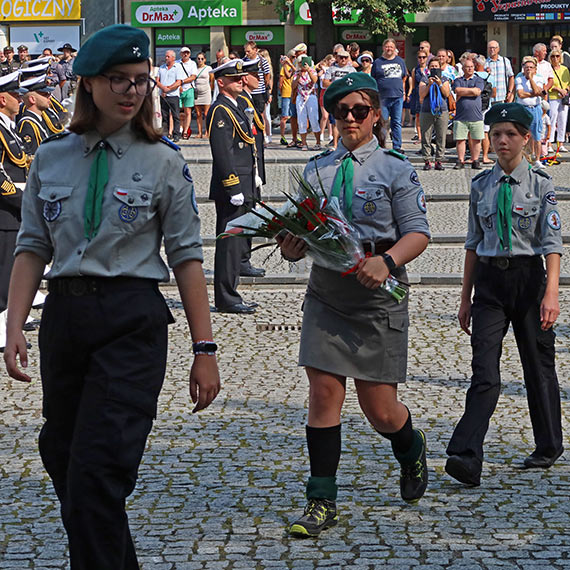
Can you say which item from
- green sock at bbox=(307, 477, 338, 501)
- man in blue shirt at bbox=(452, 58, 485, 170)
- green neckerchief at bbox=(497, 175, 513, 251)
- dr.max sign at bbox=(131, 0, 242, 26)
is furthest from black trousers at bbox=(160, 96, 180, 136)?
green sock at bbox=(307, 477, 338, 501)

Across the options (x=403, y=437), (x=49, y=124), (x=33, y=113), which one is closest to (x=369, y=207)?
(x=403, y=437)

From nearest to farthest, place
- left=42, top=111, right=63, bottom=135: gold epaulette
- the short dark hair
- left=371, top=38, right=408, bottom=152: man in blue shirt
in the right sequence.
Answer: the short dark hair < left=42, top=111, right=63, bottom=135: gold epaulette < left=371, top=38, right=408, bottom=152: man in blue shirt

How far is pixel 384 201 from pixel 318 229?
1.05 ft

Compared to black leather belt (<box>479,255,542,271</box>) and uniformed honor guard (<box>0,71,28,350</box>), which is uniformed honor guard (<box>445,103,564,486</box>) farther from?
uniformed honor guard (<box>0,71,28,350</box>)

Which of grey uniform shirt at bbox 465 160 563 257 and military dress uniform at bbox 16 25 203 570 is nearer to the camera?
military dress uniform at bbox 16 25 203 570

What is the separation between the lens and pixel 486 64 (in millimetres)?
21438

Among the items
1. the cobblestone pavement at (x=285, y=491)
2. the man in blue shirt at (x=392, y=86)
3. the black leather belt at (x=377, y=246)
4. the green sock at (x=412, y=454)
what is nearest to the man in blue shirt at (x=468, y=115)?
the man in blue shirt at (x=392, y=86)

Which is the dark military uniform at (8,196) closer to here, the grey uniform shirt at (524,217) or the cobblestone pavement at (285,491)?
the cobblestone pavement at (285,491)

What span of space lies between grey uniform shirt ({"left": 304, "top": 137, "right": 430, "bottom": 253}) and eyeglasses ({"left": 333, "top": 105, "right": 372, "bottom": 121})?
6.5 inches

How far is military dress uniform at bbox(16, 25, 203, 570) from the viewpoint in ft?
12.4

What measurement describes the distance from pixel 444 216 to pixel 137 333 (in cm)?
1222

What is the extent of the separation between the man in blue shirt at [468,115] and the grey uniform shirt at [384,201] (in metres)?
15.4

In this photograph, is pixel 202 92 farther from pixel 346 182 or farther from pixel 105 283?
pixel 105 283

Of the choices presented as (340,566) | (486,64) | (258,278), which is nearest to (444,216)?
(258,278)
